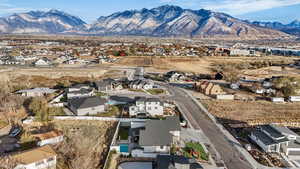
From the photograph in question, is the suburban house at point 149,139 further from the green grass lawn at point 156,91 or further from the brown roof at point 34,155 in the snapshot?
the green grass lawn at point 156,91

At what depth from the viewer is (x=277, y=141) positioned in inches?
778

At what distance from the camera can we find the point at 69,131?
76.8ft

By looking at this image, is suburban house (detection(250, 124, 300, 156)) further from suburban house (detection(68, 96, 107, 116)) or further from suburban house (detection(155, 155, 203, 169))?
suburban house (detection(68, 96, 107, 116))

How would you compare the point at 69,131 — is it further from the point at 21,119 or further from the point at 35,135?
the point at 21,119

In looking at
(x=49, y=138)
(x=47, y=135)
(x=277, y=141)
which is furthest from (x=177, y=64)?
(x=49, y=138)

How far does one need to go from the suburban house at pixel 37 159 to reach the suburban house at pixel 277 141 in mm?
17835

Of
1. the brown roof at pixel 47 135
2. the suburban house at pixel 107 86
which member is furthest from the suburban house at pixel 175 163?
the suburban house at pixel 107 86

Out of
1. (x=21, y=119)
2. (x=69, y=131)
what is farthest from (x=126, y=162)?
(x=21, y=119)

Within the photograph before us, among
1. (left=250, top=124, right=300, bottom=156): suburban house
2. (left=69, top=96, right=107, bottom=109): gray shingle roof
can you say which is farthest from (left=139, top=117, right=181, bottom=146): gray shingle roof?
(left=69, top=96, right=107, bottom=109): gray shingle roof

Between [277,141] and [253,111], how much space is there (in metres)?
10.7

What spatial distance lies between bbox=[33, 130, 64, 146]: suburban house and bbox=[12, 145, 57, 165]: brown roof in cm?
225

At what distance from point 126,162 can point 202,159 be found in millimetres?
6144

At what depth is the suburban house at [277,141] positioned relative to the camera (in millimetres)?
19641

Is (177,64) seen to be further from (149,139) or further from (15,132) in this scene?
(15,132)
